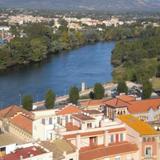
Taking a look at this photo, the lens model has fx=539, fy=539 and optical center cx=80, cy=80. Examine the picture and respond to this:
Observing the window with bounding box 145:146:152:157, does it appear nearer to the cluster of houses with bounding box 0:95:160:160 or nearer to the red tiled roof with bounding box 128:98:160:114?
the cluster of houses with bounding box 0:95:160:160

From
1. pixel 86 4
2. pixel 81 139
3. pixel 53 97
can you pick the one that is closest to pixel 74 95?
pixel 53 97

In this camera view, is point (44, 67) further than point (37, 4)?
No

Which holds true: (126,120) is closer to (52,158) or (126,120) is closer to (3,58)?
(52,158)

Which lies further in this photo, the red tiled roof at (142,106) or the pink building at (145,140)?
the red tiled roof at (142,106)

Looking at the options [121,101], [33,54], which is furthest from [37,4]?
[121,101]

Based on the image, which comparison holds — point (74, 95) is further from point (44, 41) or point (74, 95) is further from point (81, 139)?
point (44, 41)

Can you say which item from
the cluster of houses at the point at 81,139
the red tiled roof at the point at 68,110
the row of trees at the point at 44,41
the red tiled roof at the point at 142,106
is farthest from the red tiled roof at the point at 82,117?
the row of trees at the point at 44,41

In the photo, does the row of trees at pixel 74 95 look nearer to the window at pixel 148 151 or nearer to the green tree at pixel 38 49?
the window at pixel 148 151

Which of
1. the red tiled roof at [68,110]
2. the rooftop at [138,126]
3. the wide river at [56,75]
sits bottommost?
the wide river at [56,75]
